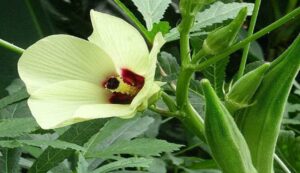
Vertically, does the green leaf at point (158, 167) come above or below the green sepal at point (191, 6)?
below

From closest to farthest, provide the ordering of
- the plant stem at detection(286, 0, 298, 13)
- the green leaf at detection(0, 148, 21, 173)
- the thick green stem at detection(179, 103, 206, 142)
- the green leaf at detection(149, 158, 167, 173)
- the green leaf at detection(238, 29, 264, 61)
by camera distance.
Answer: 1. the thick green stem at detection(179, 103, 206, 142)
2. the green leaf at detection(0, 148, 21, 173)
3. the green leaf at detection(149, 158, 167, 173)
4. the green leaf at detection(238, 29, 264, 61)
5. the plant stem at detection(286, 0, 298, 13)

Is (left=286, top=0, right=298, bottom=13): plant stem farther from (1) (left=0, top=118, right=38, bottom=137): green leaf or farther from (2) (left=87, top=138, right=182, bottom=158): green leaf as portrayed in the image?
(1) (left=0, top=118, right=38, bottom=137): green leaf

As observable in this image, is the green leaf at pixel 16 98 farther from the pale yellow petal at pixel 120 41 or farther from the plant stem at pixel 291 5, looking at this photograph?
the plant stem at pixel 291 5

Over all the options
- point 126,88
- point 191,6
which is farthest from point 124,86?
point 191,6

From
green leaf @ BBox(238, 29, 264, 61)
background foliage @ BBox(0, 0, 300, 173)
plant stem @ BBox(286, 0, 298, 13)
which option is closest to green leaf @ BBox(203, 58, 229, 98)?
background foliage @ BBox(0, 0, 300, 173)

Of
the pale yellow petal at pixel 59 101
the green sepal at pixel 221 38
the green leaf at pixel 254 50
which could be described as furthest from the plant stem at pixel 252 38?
the green leaf at pixel 254 50

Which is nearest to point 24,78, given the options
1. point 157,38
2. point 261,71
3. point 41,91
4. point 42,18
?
point 41,91
